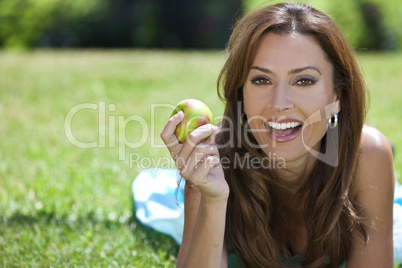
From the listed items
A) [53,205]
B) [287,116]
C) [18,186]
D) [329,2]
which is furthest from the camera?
[329,2]

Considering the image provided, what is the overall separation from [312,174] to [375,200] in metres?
0.36

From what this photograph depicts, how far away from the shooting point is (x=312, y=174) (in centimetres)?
285

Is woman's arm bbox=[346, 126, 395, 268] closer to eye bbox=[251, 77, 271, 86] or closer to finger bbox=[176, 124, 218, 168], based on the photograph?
eye bbox=[251, 77, 271, 86]

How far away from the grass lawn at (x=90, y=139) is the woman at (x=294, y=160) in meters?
0.76

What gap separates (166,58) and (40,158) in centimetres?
535

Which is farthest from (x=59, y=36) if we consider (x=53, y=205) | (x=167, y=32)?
(x=53, y=205)

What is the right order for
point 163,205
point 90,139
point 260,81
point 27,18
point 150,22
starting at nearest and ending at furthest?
point 260,81 < point 163,205 < point 90,139 < point 27,18 < point 150,22

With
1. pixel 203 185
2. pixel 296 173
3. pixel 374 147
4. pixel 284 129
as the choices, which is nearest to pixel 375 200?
pixel 374 147

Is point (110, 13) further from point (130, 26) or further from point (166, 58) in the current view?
point (166, 58)

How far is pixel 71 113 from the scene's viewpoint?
22.2ft

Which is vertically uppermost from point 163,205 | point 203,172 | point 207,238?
point 203,172

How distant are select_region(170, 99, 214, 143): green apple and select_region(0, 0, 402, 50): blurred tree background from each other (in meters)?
9.60

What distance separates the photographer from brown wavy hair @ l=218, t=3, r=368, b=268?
8.45ft

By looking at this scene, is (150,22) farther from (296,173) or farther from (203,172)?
(203,172)
